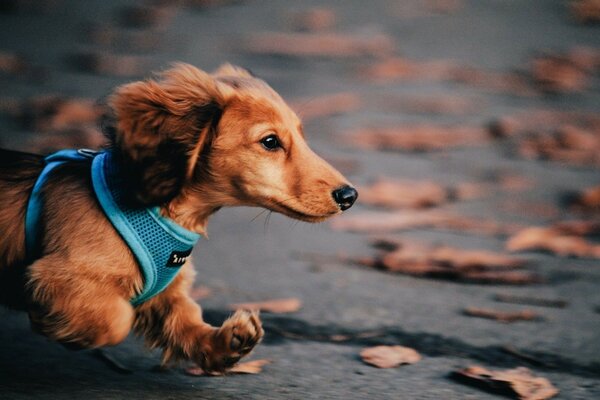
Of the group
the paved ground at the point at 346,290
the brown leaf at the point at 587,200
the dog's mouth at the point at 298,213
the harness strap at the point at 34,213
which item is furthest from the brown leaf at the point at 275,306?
the brown leaf at the point at 587,200

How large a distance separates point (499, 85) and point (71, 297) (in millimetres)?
6241

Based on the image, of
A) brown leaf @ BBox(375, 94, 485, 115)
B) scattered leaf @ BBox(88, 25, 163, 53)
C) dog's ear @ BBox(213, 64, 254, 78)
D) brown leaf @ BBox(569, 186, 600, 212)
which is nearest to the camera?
dog's ear @ BBox(213, 64, 254, 78)

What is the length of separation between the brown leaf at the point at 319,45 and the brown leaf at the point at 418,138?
218cm

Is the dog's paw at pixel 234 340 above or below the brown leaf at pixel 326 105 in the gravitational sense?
below

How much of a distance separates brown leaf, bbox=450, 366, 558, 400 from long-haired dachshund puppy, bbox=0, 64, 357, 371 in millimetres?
740

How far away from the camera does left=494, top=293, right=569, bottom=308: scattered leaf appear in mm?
3713

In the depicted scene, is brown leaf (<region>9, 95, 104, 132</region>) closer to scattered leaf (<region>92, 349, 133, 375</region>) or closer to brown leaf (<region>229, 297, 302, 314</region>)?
brown leaf (<region>229, 297, 302, 314</region>)

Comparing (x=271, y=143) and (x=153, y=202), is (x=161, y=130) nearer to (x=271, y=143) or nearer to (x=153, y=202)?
(x=153, y=202)

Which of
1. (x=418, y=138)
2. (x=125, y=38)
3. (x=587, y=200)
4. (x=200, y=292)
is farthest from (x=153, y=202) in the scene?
(x=125, y=38)

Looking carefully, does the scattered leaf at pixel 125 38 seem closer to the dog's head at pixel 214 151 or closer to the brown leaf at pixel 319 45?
the brown leaf at pixel 319 45

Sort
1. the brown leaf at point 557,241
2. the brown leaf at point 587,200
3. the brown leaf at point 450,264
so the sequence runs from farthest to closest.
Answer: the brown leaf at point 587,200 < the brown leaf at point 557,241 < the brown leaf at point 450,264

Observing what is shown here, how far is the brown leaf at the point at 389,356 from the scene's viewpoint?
296 cm

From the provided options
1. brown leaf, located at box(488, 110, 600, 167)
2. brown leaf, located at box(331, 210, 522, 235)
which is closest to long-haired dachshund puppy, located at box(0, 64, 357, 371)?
brown leaf, located at box(331, 210, 522, 235)

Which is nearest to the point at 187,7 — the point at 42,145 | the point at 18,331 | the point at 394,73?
the point at 394,73
